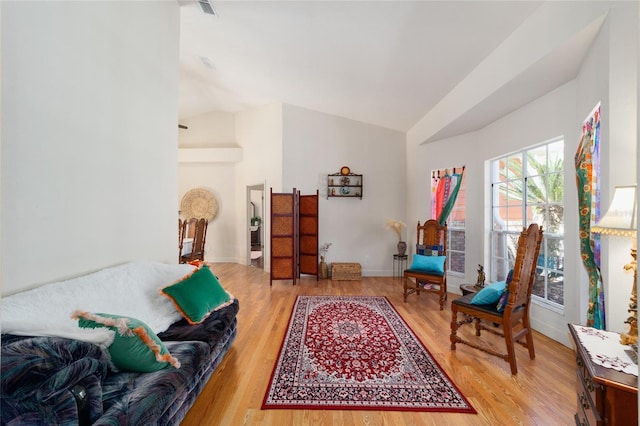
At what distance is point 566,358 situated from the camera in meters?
2.43

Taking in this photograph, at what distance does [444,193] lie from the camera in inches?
185

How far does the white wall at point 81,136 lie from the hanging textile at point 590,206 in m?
3.77

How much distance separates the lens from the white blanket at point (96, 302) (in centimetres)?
132

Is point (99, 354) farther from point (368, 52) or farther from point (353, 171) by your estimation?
point (353, 171)

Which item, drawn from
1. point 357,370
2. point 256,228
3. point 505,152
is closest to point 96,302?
point 357,370

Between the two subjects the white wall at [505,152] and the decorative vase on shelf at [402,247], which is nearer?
the white wall at [505,152]

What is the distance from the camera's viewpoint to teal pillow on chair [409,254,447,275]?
3914mm

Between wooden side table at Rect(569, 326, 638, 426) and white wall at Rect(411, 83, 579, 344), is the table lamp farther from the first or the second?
white wall at Rect(411, 83, 579, 344)

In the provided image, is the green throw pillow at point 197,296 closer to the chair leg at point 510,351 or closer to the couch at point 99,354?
the couch at point 99,354

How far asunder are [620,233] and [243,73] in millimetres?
4881

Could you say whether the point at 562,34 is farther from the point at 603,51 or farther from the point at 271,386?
the point at 271,386

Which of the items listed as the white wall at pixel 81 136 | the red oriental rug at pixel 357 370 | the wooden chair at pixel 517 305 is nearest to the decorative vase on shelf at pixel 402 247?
the red oriental rug at pixel 357 370

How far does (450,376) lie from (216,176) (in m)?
6.48

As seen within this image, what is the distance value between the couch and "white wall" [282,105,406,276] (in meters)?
3.35
